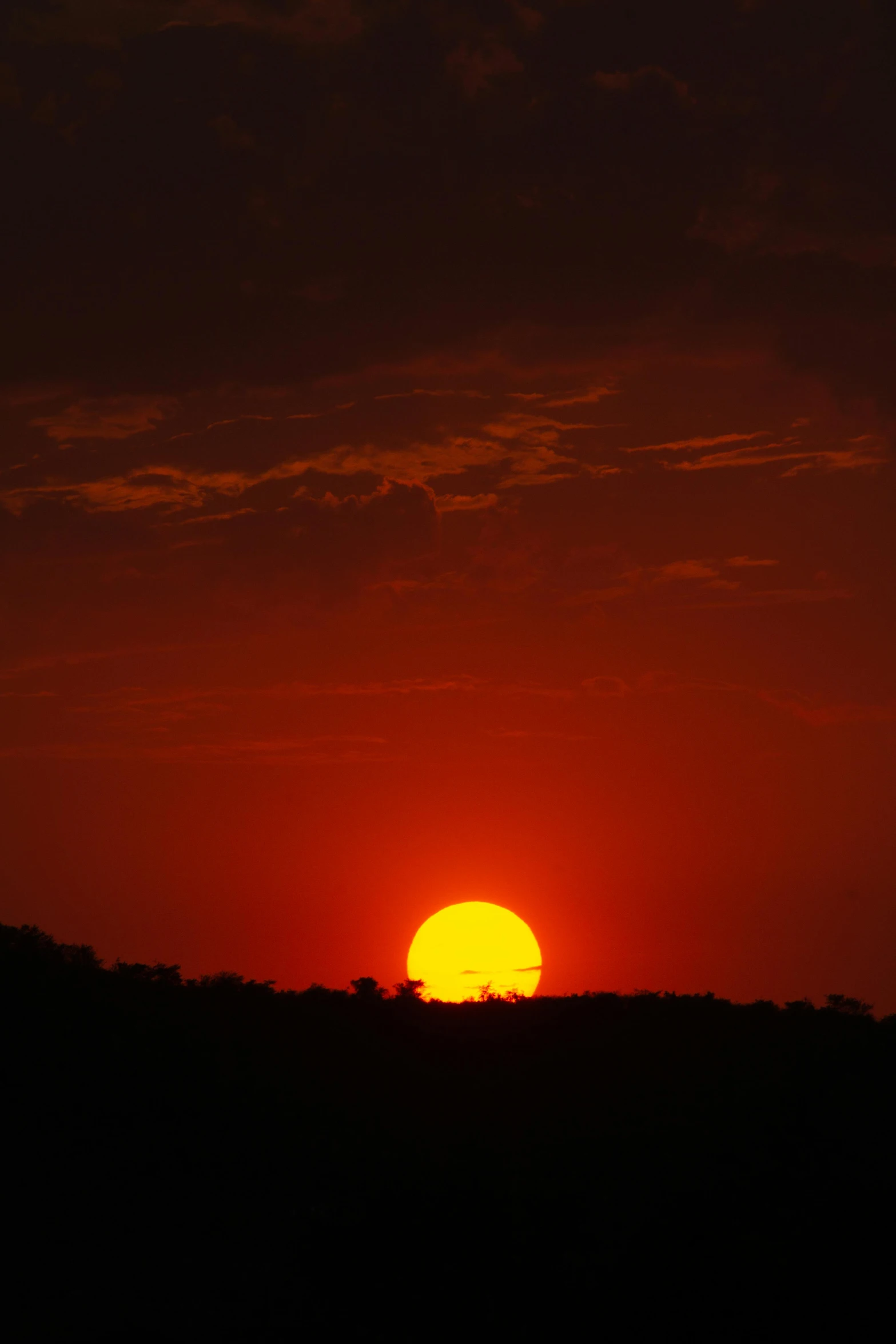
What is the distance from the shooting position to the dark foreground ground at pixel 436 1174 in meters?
17.0

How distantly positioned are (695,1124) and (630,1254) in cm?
448

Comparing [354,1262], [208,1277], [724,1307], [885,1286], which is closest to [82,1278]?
[208,1277]

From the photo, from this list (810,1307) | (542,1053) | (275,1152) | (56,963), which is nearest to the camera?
(810,1307)

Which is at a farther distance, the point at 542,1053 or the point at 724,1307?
the point at 542,1053

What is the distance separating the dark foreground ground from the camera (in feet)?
55.7

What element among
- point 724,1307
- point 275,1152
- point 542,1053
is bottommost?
point 724,1307

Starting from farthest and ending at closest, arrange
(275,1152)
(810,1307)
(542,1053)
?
(542,1053)
(275,1152)
(810,1307)

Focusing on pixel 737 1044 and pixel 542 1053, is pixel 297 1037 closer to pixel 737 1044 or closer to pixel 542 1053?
pixel 542 1053

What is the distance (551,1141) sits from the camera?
21234 millimetres

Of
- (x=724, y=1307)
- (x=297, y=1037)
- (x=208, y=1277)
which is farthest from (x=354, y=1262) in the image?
(x=297, y=1037)

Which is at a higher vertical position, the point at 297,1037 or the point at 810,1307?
the point at 297,1037

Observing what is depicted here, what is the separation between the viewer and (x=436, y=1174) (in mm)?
19906

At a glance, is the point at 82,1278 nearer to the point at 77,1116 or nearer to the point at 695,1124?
the point at 77,1116

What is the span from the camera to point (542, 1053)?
2622 centimetres
